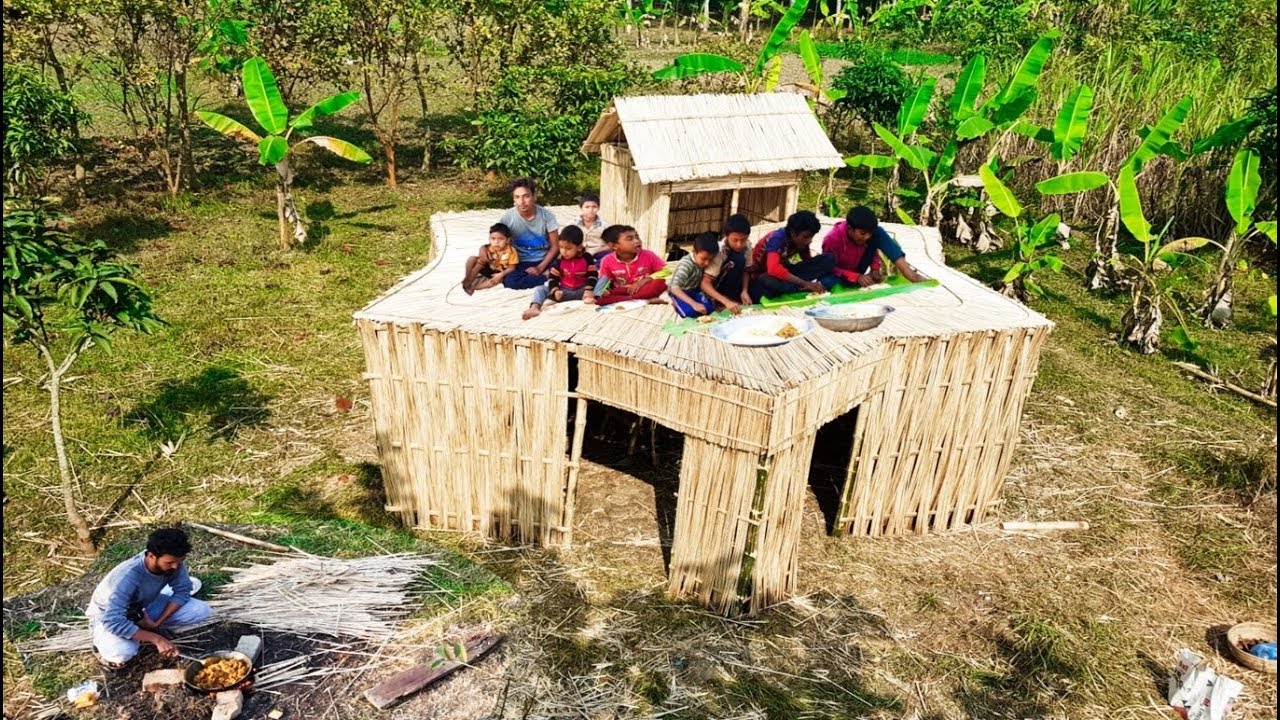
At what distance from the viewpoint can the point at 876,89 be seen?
17.0 meters

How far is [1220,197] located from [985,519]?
9.52 metres

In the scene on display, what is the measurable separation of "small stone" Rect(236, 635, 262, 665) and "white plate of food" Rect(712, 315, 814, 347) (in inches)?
161

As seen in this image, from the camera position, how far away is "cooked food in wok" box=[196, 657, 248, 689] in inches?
226

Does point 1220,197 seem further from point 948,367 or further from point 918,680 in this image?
point 918,680

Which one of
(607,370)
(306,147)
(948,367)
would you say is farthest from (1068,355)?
(306,147)

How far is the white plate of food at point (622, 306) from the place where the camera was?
735cm

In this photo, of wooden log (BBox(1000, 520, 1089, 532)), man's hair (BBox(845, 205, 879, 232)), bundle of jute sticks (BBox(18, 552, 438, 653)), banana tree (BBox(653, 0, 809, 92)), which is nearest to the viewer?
bundle of jute sticks (BBox(18, 552, 438, 653))

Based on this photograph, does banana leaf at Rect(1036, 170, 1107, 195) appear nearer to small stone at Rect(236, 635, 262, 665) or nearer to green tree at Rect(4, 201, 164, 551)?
small stone at Rect(236, 635, 262, 665)

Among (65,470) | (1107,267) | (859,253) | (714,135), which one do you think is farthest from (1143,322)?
(65,470)

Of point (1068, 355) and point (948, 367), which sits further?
point (1068, 355)

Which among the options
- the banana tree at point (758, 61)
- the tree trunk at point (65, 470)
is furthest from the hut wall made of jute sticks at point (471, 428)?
the banana tree at point (758, 61)

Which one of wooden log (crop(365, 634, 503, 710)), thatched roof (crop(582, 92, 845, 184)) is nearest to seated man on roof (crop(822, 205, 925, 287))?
thatched roof (crop(582, 92, 845, 184))

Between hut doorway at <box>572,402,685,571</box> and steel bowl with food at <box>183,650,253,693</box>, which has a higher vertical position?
steel bowl with food at <box>183,650,253,693</box>

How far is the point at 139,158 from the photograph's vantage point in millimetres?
17500
